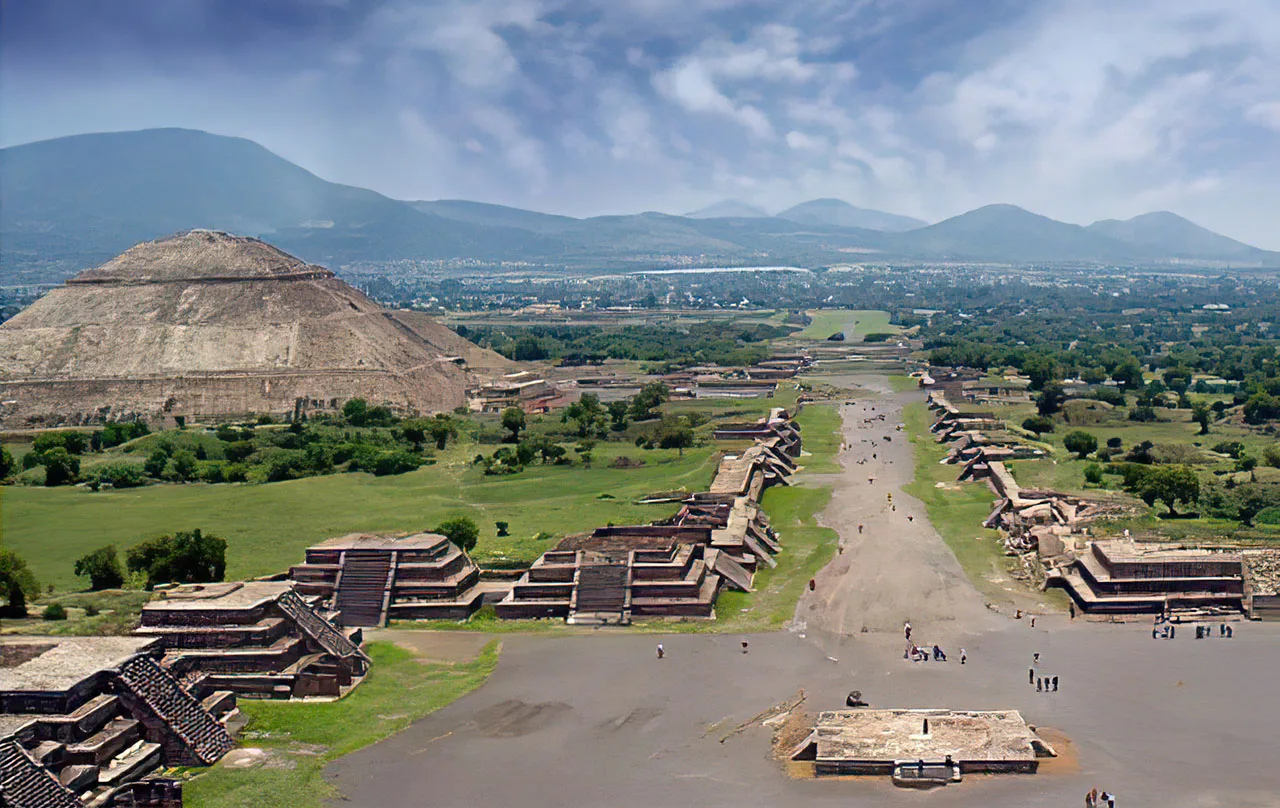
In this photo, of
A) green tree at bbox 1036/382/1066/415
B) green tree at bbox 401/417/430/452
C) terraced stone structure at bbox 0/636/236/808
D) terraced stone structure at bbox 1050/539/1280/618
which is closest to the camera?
terraced stone structure at bbox 0/636/236/808

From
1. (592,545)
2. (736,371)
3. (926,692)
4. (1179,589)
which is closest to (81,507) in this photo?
(592,545)

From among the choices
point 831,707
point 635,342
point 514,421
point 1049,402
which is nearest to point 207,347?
point 514,421

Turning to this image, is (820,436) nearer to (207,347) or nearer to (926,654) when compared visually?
(926,654)

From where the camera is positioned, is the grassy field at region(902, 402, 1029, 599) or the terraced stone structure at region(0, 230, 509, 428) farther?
the terraced stone structure at region(0, 230, 509, 428)

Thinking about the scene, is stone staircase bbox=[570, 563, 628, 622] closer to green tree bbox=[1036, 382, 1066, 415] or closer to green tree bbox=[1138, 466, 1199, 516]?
green tree bbox=[1138, 466, 1199, 516]

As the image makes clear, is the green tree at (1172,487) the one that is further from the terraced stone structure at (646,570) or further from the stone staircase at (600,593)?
the stone staircase at (600,593)

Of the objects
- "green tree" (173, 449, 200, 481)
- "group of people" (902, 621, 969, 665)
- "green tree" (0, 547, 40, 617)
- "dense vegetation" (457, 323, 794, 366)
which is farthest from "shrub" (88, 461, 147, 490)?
"dense vegetation" (457, 323, 794, 366)
